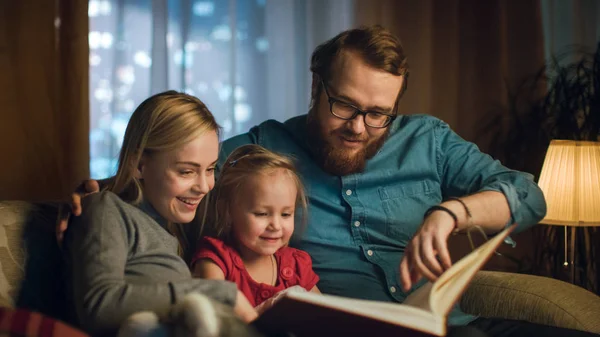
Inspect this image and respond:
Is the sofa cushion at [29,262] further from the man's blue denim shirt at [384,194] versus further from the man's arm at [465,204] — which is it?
the man's arm at [465,204]

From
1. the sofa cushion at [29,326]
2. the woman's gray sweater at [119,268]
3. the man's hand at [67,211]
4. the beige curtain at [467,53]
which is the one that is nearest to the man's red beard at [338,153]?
the woman's gray sweater at [119,268]

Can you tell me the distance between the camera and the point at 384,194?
2008 millimetres

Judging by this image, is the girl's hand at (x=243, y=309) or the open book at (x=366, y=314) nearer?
the open book at (x=366, y=314)

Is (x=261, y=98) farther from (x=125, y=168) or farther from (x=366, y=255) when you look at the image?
(x=125, y=168)

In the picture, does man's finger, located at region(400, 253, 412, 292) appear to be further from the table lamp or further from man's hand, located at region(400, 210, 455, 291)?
the table lamp

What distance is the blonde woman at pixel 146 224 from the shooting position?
1.27 m

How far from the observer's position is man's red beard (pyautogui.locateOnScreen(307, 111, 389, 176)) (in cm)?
194

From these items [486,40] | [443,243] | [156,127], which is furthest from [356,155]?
[486,40]

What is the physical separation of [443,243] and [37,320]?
32.2 inches

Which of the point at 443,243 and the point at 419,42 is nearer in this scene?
the point at 443,243

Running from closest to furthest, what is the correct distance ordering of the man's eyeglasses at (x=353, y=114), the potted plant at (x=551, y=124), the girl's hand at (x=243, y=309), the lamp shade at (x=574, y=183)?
the girl's hand at (x=243, y=309) → the man's eyeglasses at (x=353, y=114) → the lamp shade at (x=574, y=183) → the potted plant at (x=551, y=124)

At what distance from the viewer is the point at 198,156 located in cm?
152

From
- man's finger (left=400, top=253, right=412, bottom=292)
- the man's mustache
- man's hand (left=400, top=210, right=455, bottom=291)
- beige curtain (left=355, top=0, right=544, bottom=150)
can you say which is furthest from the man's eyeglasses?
beige curtain (left=355, top=0, right=544, bottom=150)

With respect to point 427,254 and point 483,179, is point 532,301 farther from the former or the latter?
point 427,254
